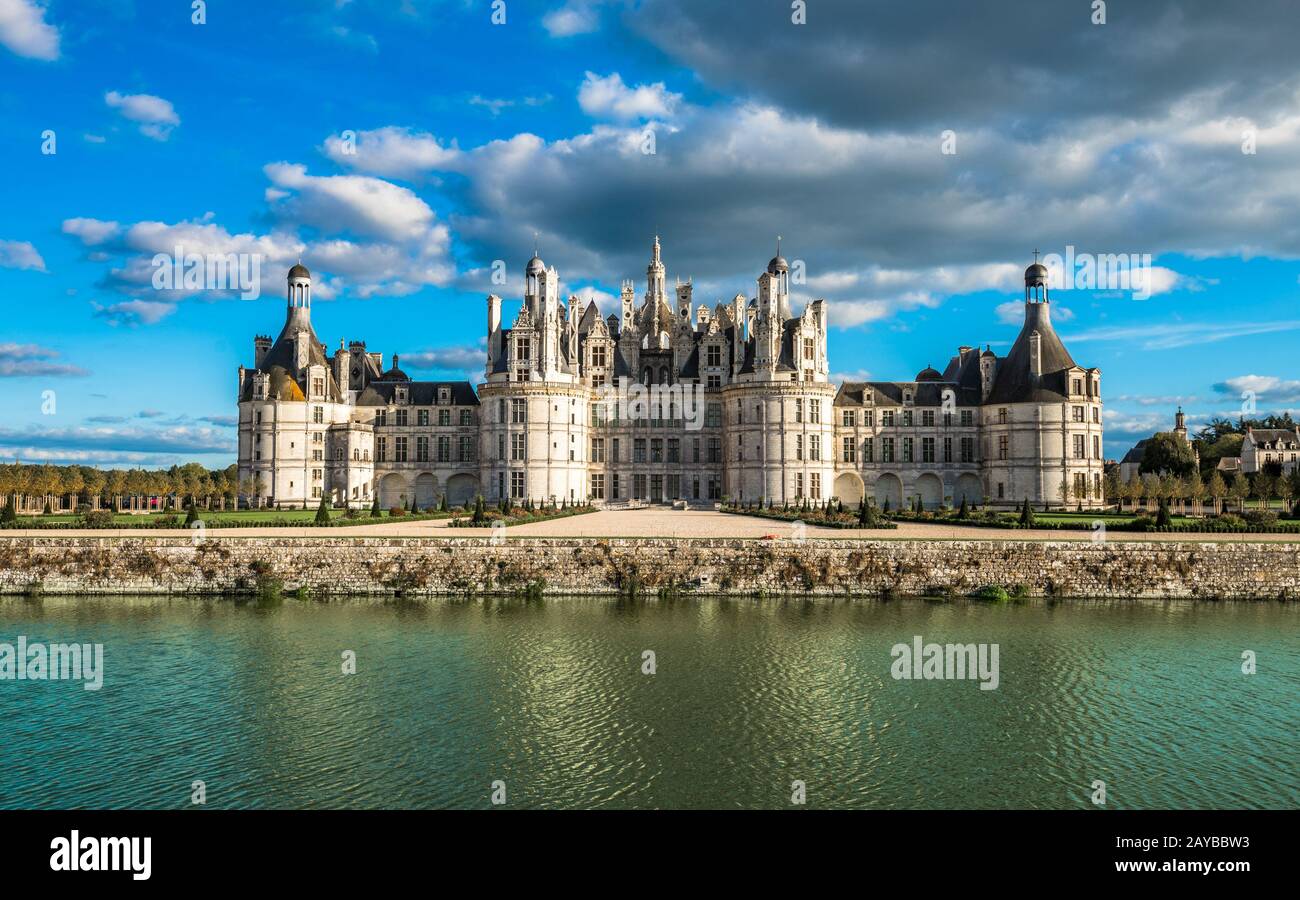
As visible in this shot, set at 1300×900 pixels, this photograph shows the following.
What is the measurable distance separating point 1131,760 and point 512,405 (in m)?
58.0

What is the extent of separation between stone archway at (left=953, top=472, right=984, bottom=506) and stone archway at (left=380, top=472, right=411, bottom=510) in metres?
48.2

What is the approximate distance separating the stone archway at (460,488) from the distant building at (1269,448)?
3558 inches

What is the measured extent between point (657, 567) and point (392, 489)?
46151 millimetres

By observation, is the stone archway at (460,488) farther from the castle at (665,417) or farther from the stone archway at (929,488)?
the stone archway at (929,488)

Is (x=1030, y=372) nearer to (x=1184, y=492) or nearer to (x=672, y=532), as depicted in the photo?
(x=1184, y=492)

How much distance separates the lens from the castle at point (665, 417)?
70.2 m

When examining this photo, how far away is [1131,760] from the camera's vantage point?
702 inches

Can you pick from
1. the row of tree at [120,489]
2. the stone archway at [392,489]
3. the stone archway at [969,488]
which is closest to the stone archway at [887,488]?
the stone archway at [969,488]

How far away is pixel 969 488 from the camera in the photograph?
246 feet

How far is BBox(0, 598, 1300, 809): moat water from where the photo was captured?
1627 cm

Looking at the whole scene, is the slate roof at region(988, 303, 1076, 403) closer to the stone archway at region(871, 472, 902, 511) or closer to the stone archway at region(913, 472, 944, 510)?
the stone archway at region(913, 472, 944, 510)

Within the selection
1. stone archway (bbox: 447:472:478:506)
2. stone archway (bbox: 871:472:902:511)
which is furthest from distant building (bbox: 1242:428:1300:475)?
stone archway (bbox: 447:472:478:506)
